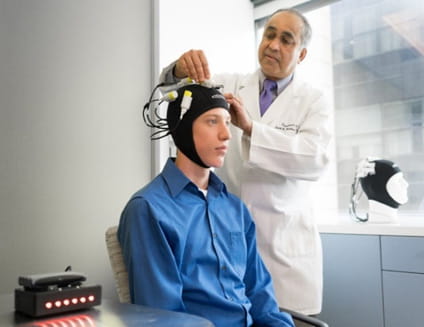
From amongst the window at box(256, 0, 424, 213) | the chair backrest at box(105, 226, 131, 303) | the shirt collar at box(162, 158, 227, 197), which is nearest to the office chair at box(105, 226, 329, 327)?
the chair backrest at box(105, 226, 131, 303)

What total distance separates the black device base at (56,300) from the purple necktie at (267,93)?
1199 mm

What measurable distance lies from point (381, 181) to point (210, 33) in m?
1.24

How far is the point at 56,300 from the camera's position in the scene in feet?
2.86

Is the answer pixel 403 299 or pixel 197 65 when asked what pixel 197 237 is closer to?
pixel 197 65

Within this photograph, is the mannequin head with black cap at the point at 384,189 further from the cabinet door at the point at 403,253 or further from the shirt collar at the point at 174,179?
the shirt collar at the point at 174,179

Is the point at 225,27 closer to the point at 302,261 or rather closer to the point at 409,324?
the point at 302,261

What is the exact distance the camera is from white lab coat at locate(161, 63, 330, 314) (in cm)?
169

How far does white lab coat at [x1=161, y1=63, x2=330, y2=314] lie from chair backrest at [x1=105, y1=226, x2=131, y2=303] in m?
0.59

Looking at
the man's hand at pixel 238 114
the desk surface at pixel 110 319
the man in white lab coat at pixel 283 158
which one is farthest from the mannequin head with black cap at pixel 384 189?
the desk surface at pixel 110 319

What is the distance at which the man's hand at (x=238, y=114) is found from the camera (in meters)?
1.59

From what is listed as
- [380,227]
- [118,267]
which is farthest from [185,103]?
[380,227]

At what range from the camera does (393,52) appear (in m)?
2.64

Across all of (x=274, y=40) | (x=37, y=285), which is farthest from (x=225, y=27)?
(x=37, y=285)

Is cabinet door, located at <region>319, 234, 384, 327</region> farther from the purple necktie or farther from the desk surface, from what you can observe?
the desk surface
